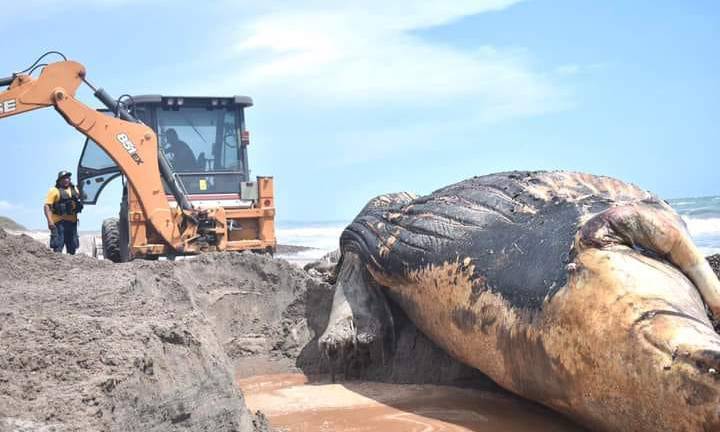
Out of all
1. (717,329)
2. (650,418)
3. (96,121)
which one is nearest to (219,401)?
(650,418)

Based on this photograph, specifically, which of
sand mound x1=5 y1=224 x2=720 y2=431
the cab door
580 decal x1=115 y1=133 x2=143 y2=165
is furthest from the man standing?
sand mound x1=5 y1=224 x2=720 y2=431

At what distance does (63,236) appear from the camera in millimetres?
11945

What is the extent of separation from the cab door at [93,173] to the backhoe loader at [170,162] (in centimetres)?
31

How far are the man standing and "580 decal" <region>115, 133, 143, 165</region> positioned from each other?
79.8 inches

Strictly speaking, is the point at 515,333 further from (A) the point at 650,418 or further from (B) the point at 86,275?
(B) the point at 86,275

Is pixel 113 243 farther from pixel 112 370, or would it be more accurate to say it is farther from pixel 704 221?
pixel 704 221

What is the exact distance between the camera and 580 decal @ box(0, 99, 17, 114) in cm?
1020

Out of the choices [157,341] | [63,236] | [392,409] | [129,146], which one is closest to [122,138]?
[129,146]

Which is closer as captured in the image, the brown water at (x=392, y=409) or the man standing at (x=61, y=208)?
the brown water at (x=392, y=409)

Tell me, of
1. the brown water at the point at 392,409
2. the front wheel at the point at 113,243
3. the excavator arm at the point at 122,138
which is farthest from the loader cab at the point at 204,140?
the brown water at the point at 392,409

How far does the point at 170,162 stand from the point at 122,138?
1063 millimetres

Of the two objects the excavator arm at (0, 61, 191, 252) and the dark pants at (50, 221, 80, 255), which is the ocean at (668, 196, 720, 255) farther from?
the dark pants at (50, 221, 80, 255)

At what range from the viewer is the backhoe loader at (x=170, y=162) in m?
10.2

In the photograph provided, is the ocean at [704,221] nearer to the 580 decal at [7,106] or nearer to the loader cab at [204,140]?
the loader cab at [204,140]
